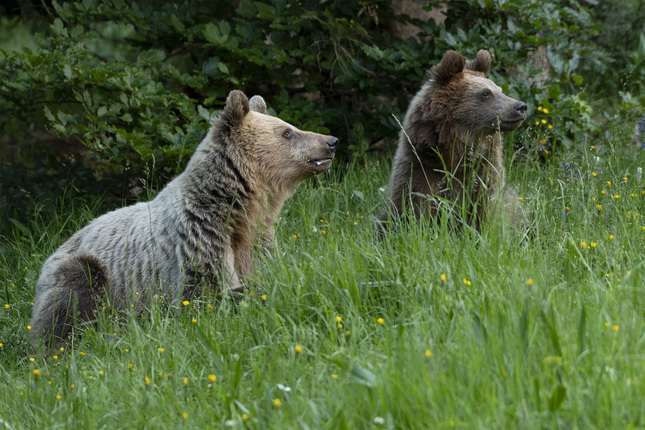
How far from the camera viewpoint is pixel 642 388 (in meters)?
2.23

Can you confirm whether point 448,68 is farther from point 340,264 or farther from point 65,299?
point 65,299

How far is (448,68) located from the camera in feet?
17.0

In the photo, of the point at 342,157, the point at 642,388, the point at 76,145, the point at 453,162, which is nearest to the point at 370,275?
the point at 642,388

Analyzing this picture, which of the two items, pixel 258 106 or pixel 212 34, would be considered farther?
pixel 212 34

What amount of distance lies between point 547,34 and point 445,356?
16.4 feet

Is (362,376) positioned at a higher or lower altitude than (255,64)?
lower

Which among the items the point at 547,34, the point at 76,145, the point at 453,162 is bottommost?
the point at 76,145

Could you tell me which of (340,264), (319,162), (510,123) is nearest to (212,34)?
(319,162)

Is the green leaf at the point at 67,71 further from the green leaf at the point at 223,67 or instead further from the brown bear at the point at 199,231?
the brown bear at the point at 199,231

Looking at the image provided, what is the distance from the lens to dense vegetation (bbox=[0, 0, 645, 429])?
96.1 inches

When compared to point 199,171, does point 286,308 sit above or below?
below

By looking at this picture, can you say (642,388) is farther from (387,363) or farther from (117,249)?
(117,249)

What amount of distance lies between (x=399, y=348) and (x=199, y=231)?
6.74 feet

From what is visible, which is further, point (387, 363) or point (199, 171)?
point (199, 171)
